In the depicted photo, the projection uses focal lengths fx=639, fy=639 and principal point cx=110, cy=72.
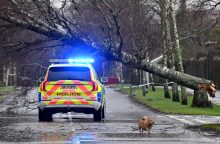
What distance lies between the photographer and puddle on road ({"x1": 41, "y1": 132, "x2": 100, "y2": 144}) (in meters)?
14.1

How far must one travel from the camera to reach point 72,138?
1461cm

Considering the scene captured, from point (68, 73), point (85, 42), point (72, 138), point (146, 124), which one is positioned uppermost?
point (85, 42)

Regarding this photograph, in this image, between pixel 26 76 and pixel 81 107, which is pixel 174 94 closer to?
pixel 26 76

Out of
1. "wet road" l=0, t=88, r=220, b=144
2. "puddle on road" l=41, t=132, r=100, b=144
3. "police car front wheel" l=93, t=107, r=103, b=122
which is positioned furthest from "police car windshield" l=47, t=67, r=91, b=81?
"puddle on road" l=41, t=132, r=100, b=144

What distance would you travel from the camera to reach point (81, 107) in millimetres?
19578

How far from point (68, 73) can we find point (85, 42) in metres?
2.26

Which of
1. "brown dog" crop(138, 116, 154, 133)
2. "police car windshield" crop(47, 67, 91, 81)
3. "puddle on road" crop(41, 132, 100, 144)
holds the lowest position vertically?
"puddle on road" crop(41, 132, 100, 144)

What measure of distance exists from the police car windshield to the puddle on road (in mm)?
4007

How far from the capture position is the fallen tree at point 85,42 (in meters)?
17.2

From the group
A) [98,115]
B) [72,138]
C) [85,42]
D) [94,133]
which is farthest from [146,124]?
[98,115]

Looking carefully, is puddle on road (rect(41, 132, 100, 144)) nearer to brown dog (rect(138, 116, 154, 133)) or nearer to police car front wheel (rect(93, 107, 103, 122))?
brown dog (rect(138, 116, 154, 133))

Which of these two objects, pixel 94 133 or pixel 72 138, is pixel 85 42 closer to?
pixel 94 133

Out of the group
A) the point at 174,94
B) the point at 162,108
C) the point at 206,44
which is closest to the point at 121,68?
the point at 206,44

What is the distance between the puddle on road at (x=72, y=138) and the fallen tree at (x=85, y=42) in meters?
2.96
